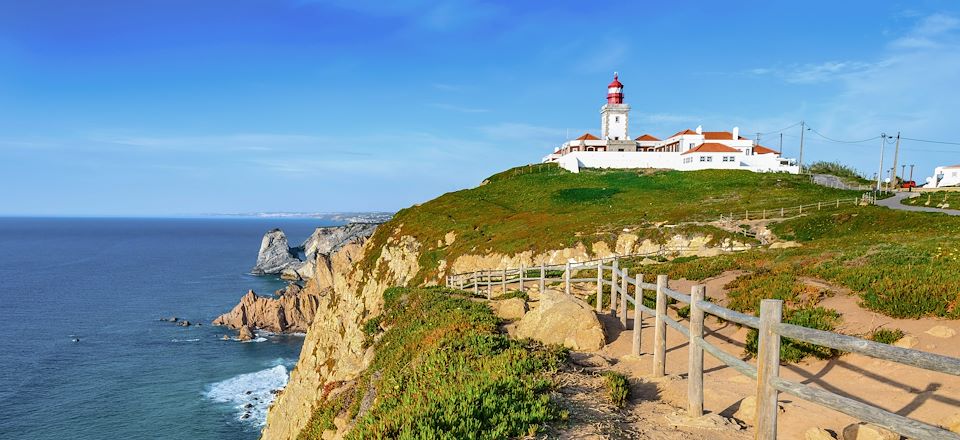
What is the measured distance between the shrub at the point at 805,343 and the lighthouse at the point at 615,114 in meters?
93.6

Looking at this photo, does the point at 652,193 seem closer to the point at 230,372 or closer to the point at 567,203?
the point at 567,203

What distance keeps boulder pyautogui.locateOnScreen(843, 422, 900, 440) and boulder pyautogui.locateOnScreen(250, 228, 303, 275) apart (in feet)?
411

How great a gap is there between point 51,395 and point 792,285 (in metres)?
56.2

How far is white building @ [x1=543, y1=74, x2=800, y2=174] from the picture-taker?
85562mm

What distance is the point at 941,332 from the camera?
1029cm

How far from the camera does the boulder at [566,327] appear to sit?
12.5 m

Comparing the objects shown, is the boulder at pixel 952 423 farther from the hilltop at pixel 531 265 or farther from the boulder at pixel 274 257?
the boulder at pixel 274 257

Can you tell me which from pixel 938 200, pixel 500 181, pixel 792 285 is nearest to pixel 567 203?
pixel 500 181

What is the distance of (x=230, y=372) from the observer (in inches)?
2005

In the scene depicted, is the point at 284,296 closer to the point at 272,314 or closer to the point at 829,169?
the point at 272,314

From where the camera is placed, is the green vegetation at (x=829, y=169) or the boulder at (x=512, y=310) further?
the green vegetation at (x=829, y=169)

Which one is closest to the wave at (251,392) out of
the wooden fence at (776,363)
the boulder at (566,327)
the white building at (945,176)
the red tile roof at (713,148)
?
the boulder at (566,327)

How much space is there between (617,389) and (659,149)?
103m

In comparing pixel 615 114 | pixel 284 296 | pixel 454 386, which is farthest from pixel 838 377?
pixel 615 114
